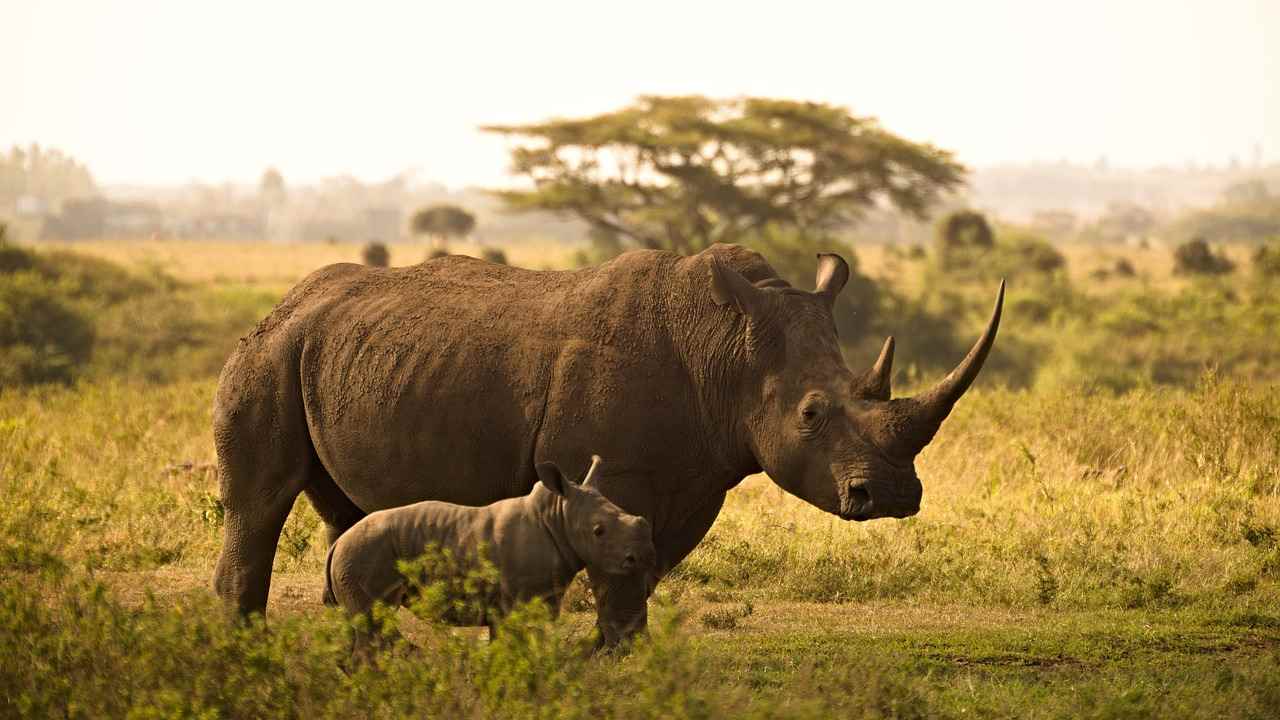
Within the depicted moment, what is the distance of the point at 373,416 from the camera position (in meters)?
Result: 7.68

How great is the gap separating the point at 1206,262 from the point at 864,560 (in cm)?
4187

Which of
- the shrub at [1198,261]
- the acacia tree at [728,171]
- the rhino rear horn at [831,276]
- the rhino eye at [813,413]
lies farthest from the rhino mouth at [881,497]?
the shrub at [1198,261]

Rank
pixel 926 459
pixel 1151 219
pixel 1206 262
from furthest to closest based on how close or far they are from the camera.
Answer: pixel 1151 219 → pixel 1206 262 → pixel 926 459

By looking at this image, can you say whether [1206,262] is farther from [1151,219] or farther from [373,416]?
[1151,219]

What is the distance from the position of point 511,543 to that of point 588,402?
92cm

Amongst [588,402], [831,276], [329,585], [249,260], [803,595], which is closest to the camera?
[329,585]

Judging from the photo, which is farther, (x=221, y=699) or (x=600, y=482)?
(x=600, y=482)

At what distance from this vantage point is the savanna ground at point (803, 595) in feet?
19.9

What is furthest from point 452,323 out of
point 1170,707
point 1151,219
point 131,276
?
point 1151,219

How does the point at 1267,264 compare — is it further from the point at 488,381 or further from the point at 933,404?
the point at 488,381

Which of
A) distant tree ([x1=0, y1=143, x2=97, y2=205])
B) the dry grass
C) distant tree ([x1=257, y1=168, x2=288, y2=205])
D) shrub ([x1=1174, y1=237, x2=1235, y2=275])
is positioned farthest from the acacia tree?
distant tree ([x1=257, y1=168, x2=288, y2=205])

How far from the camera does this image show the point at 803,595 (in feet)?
32.1

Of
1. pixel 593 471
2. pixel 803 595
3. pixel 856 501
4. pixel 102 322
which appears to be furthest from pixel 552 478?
pixel 102 322

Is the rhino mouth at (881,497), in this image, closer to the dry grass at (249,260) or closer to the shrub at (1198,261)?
the dry grass at (249,260)
